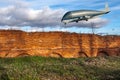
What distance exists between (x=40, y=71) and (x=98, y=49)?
1968cm

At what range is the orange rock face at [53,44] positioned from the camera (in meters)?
27.0

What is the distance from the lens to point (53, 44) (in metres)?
29.8

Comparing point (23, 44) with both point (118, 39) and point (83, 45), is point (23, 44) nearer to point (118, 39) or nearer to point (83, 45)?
point (83, 45)

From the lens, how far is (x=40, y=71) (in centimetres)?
1576

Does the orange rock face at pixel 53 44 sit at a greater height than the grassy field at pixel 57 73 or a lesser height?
lesser

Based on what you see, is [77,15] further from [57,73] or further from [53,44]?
[57,73]

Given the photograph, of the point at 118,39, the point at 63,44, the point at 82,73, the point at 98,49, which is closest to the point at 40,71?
the point at 82,73

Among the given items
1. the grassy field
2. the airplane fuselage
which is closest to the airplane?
the airplane fuselage

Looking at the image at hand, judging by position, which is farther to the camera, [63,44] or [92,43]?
[92,43]

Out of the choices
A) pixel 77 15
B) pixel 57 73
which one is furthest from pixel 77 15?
pixel 57 73

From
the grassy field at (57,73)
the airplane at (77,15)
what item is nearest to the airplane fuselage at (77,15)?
the airplane at (77,15)

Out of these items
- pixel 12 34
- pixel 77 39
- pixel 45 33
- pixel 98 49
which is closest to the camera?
pixel 12 34

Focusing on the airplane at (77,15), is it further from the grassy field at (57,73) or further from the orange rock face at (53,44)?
the grassy field at (57,73)

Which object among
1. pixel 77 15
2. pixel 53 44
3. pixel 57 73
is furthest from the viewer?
pixel 77 15
